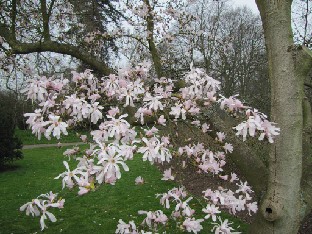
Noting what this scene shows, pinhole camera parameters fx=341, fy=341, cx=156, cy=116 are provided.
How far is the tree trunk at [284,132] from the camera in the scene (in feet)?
8.23

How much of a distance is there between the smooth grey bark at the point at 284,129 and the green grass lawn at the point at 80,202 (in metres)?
2.30

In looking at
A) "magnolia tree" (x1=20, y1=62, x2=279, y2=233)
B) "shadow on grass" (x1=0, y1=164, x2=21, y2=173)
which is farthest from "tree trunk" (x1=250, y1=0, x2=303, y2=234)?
"shadow on grass" (x1=0, y1=164, x2=21, y2=173)

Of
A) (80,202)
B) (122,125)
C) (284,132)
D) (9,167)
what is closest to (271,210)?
(284,132)

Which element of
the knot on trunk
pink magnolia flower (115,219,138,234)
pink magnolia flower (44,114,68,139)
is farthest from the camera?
pink magnolia flower (115,219,138,234)

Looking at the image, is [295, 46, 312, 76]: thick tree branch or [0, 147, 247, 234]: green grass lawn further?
[0, 147, 247, 234]: green grass lawn

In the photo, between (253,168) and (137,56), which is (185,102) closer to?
(253,168)

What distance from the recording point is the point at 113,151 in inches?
75.2

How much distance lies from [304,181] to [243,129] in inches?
57.2

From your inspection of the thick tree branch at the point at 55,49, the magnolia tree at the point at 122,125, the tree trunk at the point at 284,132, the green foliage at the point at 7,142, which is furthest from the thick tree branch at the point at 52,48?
the green foliage at the point at 7,142

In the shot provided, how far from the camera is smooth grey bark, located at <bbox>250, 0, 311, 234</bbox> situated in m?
2.51

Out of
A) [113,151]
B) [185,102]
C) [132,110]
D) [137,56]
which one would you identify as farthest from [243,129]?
[137,56]

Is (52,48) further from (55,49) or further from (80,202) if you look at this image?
(80,202)

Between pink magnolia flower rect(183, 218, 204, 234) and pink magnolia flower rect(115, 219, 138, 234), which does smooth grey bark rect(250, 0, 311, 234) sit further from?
pink magnolia flower rect(115, 219, 138, 234)

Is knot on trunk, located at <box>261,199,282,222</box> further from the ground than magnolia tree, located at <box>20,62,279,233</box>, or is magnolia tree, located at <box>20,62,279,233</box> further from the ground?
magnolia tree, located at <box>20,62,279,233</box>
